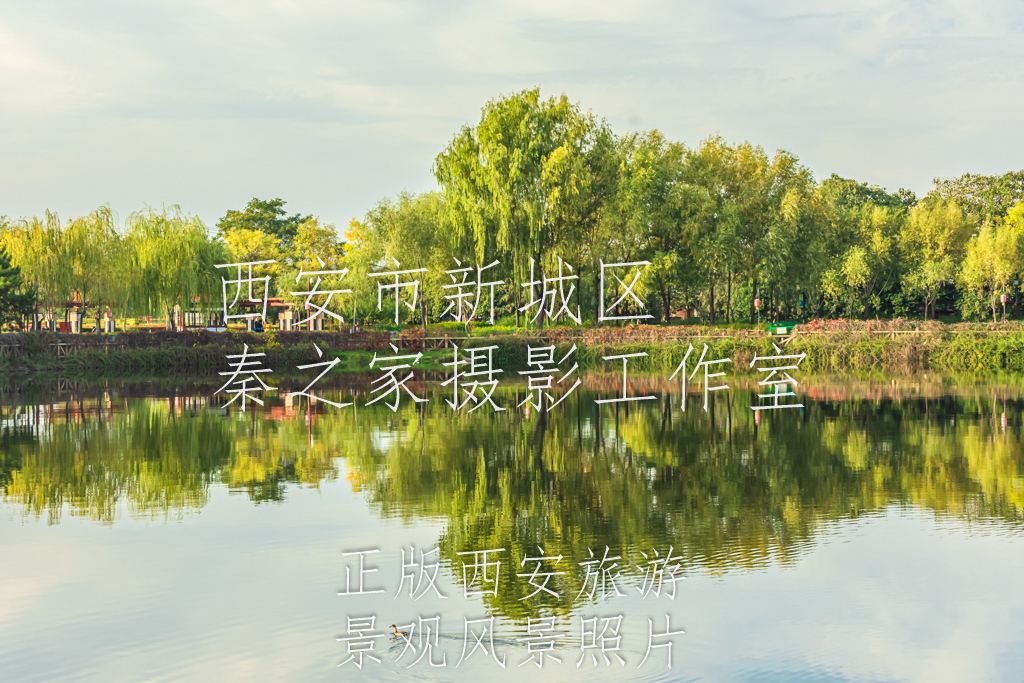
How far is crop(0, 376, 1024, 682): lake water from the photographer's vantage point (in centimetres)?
679

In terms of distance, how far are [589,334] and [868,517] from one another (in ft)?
101

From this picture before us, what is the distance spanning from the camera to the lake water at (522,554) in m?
6.79

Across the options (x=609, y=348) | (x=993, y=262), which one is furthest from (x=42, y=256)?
(x=993, y=262)

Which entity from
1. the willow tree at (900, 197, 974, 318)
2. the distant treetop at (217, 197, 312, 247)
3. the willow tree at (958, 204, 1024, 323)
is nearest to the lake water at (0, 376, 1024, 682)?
the willow tree at (958, 204, 1024, 323)

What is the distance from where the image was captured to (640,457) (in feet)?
50.9

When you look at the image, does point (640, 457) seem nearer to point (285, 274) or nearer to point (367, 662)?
point (367, 662)

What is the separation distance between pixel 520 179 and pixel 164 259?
53.0 feet

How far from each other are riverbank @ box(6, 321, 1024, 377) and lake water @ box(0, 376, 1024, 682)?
2041 cm

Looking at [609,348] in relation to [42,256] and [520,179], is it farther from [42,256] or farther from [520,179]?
[42,256]

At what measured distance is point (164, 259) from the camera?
42750 mm

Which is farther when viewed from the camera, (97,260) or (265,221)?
(265,221)

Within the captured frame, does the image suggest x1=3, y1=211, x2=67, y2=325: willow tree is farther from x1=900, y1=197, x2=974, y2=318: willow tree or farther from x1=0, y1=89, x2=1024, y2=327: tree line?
x1=900, y1=197, x2=974, y2=318: willow tree

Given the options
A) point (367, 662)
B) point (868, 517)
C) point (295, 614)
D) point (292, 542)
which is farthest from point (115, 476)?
point (868, 517)

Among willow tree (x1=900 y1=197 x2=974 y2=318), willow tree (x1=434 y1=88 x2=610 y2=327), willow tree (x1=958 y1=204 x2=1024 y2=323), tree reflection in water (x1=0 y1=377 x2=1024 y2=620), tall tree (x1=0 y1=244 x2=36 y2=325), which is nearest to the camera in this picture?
tree reflection in water (x1=0 y1=377 x2=1024 y2=620)
